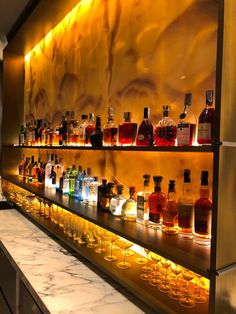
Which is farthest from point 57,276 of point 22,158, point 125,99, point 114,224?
point 22,158

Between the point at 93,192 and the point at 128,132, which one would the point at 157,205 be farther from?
the point at 93,192

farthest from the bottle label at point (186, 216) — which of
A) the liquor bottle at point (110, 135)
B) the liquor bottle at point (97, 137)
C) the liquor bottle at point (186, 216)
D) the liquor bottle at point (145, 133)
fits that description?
the liquor bottle at point (97, 137)

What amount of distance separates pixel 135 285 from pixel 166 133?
663mm

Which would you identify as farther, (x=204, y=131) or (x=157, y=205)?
(x=157, y=205)

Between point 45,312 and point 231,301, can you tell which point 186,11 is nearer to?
point 231,301

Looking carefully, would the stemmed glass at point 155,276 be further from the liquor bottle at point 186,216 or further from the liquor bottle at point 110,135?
the liquor bottle at point 110,135

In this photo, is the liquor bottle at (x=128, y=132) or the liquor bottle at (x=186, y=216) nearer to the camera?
the liquor bottle at (x=186, y=216)

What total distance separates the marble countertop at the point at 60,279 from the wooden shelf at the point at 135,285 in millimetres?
51

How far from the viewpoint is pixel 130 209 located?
1542 millimetres

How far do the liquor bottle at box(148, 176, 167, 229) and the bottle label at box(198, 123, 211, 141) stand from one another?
338mm

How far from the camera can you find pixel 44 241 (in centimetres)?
218

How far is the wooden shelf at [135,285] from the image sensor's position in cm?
112

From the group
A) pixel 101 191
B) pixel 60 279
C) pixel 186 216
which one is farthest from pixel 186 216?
pixel 60 279

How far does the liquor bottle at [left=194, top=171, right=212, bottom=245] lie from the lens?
43.6 inches
